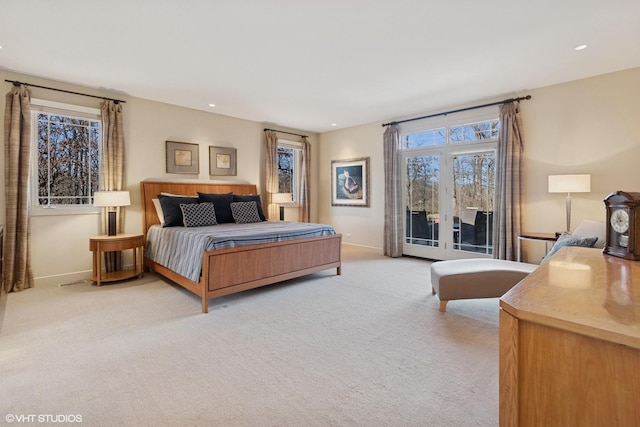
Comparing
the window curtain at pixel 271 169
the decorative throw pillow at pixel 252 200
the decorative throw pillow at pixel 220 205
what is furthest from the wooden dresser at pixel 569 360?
the window curtain at pixel 271 169

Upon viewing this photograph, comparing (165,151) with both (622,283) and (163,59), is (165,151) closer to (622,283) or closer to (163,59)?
(163,59)

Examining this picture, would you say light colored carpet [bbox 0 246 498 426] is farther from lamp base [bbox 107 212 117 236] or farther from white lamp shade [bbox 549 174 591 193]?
white lamp shade [bbox 549 174 591 193]

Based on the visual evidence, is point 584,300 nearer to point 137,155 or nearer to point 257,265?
point 257,265

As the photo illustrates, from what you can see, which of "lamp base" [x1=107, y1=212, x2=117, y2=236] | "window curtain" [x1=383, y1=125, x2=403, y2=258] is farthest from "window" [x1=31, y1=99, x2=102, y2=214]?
"window curtain" [x1=383, y1=125, x2=403, y2=258]

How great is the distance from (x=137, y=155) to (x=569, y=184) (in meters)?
5.85

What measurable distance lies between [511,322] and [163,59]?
3928 mm

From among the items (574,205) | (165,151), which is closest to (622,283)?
(574,205)

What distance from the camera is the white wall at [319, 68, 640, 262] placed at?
3.76m

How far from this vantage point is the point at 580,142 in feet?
13.4

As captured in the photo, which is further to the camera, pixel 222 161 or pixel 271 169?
pixel 271 169

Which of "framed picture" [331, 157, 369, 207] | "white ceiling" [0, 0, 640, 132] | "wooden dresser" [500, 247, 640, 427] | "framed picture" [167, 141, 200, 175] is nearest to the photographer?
"wooden dresser" [500, 247, 640, 427]

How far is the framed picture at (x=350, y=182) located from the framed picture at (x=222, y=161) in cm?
233

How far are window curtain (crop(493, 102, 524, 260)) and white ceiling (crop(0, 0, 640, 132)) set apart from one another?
1.47ft

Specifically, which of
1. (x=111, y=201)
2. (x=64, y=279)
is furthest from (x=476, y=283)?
(x=64, y=279)
